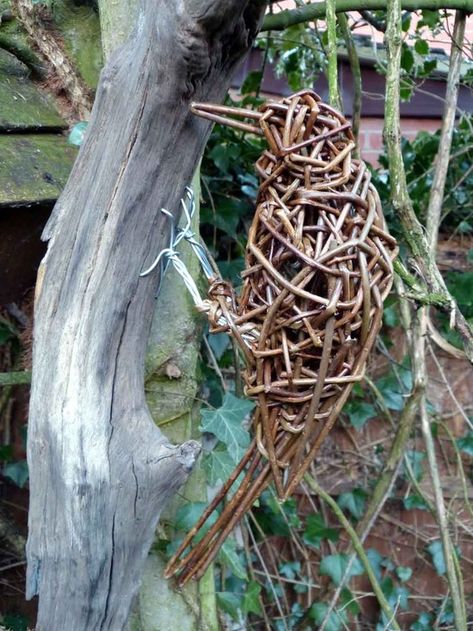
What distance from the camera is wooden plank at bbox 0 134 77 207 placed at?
2.79 feet

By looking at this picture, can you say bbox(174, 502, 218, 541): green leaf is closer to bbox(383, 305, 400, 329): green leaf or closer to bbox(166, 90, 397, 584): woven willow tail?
bbox(166, 90, 397, 584): woven willow tail

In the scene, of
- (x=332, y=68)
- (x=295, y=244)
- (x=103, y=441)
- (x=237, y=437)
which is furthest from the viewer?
(x=237, y=437)

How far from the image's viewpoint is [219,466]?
102cm

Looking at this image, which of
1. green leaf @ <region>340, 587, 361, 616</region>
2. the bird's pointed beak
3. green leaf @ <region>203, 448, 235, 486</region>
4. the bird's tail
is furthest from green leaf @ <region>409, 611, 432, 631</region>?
the bird's pointed beak

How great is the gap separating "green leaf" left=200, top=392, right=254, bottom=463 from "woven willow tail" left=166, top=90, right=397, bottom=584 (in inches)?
13.9

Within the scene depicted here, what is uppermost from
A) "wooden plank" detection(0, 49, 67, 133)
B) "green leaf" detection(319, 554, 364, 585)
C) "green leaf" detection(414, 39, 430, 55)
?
"green leaf" detection(414, 39, 430, 55)

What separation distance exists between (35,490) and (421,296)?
0.49 metres

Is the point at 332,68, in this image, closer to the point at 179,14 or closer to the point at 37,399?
the point at 179,14

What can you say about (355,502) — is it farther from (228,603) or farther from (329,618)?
(228,603)

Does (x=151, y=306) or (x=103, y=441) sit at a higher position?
(x=151, y=306)

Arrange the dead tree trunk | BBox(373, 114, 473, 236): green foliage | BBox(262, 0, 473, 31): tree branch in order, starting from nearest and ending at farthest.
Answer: the dead tree trunk
BBox(262, 0, 473, 31): tree branch
BBox(373, 114, 473, 236): green foliage

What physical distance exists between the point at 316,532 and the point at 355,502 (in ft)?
0.44

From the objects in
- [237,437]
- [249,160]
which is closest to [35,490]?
[237,437]

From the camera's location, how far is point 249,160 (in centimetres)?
158
